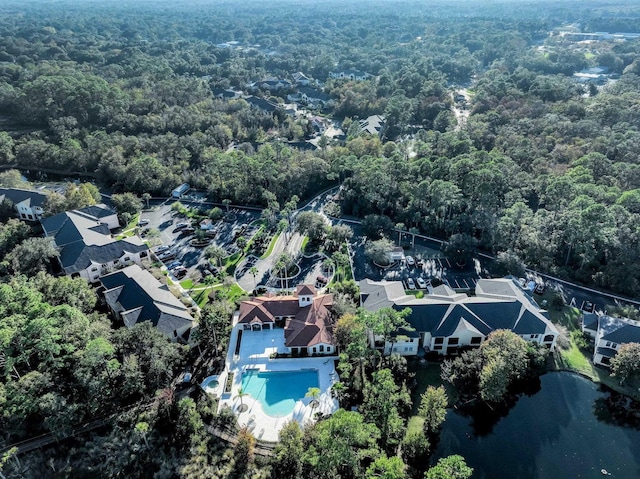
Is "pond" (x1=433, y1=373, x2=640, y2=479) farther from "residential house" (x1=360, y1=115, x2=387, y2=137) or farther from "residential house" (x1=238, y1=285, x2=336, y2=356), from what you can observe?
"residential house" (x1=360, y1=115, x2=387, y2=137)

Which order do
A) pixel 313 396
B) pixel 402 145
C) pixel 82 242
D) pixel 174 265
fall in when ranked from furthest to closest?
pixel 402 145 < pixel 174 265 < pixel 82 242 < pixel 313 396

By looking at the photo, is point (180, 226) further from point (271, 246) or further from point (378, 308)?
point (378, 308)

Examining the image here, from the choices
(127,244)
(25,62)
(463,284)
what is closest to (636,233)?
(463,284)

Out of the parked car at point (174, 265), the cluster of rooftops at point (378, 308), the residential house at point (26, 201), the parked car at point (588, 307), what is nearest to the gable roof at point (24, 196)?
the residential house at point (26, 201)

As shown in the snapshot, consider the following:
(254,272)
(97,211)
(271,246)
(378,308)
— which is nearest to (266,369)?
(378,308)

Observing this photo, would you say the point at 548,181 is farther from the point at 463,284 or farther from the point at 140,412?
the point at 140,412

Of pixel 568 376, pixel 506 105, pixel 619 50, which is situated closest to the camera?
pixel 568 376

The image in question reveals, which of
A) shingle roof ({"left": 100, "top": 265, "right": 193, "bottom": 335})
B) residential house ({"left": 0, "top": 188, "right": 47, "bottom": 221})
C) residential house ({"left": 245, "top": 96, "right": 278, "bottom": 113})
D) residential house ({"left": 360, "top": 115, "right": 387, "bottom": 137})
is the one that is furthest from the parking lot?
residential house ({"left": 245, "top": 96, "right": 278, "bottom": 113})
